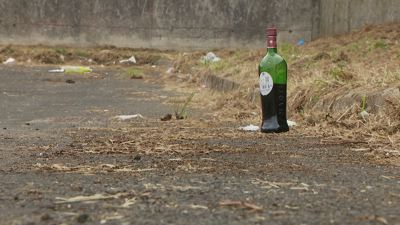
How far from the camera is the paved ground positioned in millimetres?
1360

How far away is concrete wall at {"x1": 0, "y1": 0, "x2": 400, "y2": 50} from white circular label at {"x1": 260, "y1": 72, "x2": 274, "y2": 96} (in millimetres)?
11440

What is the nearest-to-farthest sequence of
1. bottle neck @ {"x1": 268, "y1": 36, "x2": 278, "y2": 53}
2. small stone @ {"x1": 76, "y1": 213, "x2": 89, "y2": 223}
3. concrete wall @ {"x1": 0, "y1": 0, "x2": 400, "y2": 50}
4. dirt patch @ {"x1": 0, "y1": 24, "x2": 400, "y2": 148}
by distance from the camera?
small stone @ {"x1": 76, "y1": 213, "x2": 89, "y2": 223} → dirt patch @ {"x1": 0, "y1": 24, "x2": 400, "y2": 148} → bottle neck @ {"x1": 268, "y1": 36, "x2": 278, "y2": 53} → concrete wall @ {"x1": 0, "y1": 0, "x2": 400, "y2": 50}

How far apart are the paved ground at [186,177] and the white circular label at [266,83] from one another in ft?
1.05

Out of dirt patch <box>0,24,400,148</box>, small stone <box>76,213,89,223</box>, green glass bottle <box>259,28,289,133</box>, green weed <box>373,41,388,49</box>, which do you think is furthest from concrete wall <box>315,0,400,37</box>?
small stone <box>76,213,89,223</box>

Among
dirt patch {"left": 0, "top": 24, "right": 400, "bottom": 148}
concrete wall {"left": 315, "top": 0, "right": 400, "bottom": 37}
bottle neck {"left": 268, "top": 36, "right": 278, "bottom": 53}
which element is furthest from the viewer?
concrete wall {"left": 315, "top": 0, "right": 400, "bottom": 37}

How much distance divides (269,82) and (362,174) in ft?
4.42

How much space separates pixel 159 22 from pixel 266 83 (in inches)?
464

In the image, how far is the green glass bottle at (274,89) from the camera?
3.12 m

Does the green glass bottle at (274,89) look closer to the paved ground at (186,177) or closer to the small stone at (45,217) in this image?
the paved ground at (186,177)

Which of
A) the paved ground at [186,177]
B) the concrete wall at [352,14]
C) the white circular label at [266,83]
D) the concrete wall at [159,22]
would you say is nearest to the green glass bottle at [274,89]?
the white circular label at [266,83]

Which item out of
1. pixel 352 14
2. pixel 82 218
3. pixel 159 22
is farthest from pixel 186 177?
pixel 159 22

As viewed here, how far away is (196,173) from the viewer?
75.2 inches

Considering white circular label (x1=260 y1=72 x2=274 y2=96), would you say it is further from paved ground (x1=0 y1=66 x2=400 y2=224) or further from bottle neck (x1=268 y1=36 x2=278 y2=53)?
paved ground (x1=0 y1=66 x2=400 y2=224)

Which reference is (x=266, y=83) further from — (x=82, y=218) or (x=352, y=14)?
(x=352, y=14)
